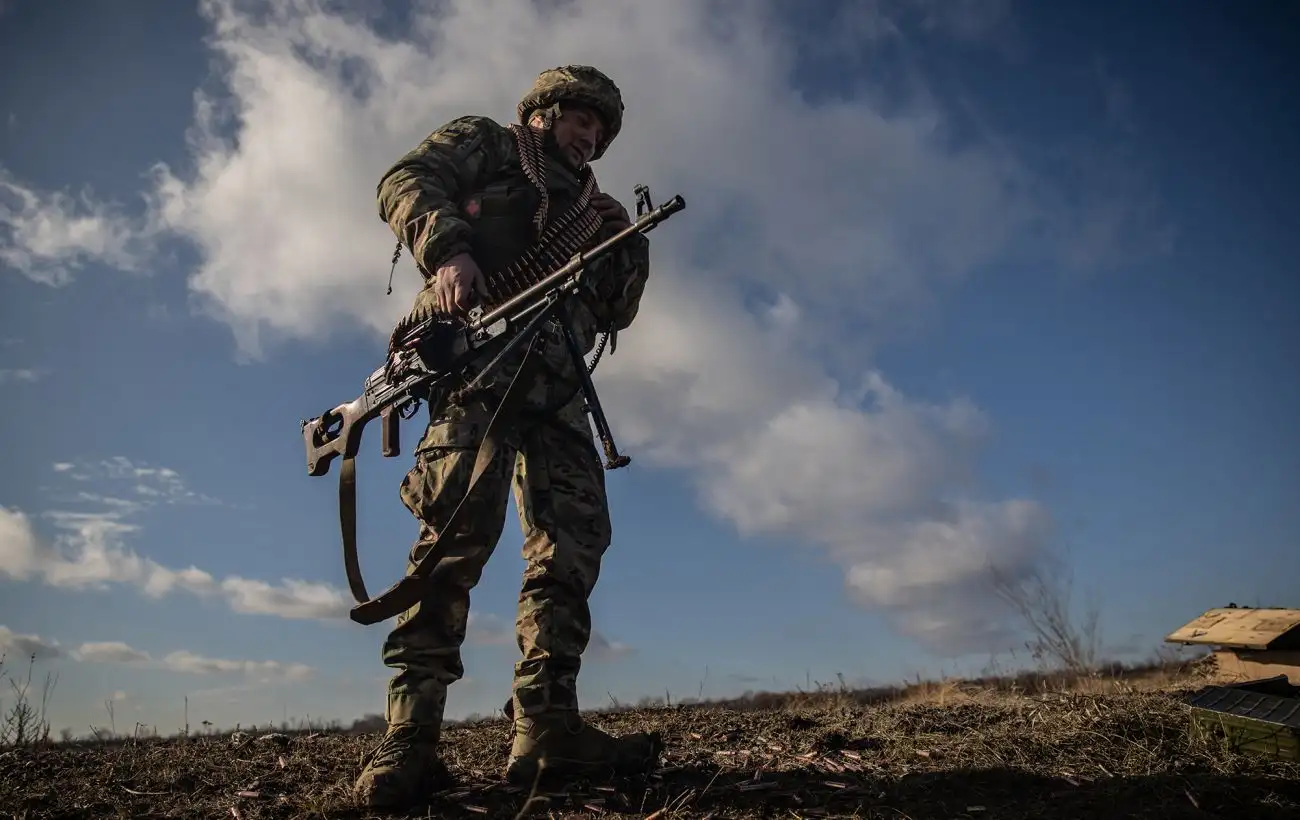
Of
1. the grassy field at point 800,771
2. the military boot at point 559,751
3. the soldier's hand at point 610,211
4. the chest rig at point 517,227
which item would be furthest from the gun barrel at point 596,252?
the grassy field at point 800,771

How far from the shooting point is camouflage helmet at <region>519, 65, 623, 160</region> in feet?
17.1

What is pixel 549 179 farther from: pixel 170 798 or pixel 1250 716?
pixel 1250 716

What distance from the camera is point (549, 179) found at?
5.09 metres

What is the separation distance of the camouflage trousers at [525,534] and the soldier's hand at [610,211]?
962 mm

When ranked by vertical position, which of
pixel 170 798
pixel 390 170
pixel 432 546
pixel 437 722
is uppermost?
pixel 390 170

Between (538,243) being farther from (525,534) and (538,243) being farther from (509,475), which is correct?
(525,534)

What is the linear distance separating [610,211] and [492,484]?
190 centimetres

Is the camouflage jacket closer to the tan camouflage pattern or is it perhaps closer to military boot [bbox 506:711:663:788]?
the tan camouflage pattern

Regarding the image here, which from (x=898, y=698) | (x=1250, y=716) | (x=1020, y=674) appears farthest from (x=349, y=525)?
(x=1020, y=674)

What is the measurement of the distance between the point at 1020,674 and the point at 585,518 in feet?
23.9

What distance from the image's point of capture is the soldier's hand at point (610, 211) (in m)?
5.34

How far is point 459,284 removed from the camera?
438 centimetres

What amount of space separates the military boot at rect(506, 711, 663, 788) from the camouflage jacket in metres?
2.06

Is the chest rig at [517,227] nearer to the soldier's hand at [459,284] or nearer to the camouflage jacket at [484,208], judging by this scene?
the camouflage jacket at [484,208]
